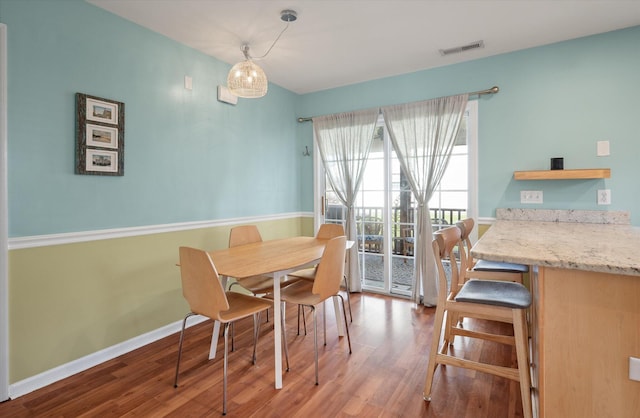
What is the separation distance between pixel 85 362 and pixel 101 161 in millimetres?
1449

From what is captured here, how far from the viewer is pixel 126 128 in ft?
8.50

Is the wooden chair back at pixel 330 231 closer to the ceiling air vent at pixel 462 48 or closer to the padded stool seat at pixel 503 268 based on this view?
the padded stool seat at pixel 503 268

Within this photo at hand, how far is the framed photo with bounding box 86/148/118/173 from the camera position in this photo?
2365 mm

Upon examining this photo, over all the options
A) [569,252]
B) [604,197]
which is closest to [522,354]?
[569,252]

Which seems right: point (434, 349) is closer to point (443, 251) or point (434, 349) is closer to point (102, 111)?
point (443, 251)

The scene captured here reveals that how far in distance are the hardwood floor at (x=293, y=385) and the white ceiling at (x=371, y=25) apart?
8.54ft

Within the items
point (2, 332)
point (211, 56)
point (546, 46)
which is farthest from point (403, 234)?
point (2, 332)

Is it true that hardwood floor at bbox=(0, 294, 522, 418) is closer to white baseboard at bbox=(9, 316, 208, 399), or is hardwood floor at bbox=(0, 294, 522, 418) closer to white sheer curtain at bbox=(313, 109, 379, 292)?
white baseboard at bbox=(9, 316, 208, 399)

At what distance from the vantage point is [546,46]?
309cm

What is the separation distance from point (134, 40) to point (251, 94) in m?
1.05

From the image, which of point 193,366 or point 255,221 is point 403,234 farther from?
point 193,366

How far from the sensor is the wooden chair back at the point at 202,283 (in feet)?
6.07

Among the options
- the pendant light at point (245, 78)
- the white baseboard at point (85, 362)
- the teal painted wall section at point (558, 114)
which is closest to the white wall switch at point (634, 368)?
the teal painted wall section at point (558, 114)

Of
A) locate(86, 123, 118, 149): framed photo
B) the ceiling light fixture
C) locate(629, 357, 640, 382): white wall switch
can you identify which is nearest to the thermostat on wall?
the ceiling light fixture
